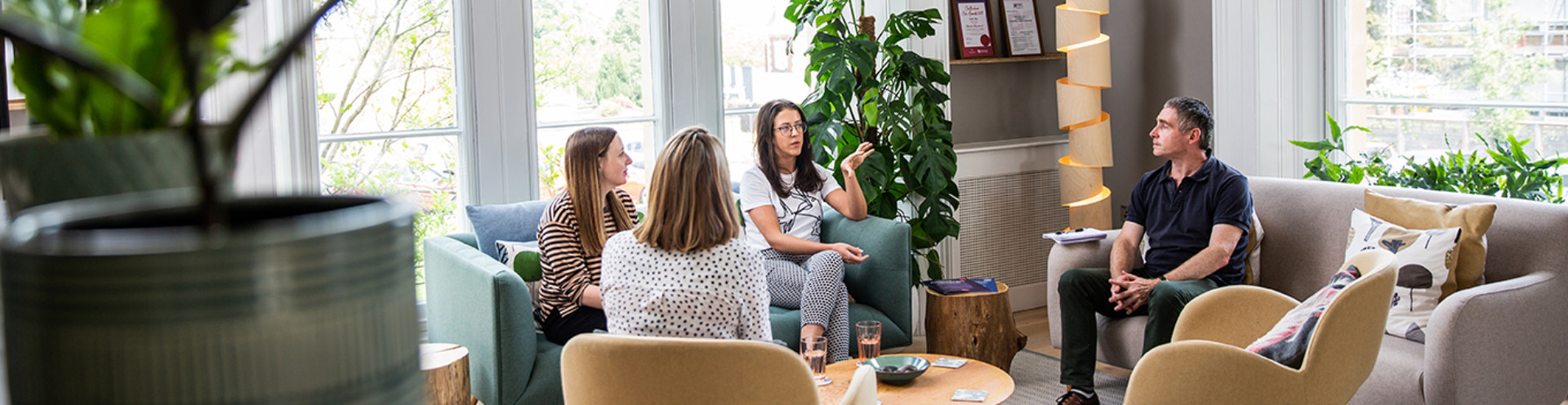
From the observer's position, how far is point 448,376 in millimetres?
3035

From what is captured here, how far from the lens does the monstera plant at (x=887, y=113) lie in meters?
4.23

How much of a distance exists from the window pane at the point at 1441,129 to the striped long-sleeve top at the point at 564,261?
287 centimetres

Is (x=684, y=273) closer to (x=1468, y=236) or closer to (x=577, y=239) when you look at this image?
(x=577, y=239)

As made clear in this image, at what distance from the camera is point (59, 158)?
0.35 meters

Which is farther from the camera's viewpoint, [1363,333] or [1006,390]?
[1006,390]

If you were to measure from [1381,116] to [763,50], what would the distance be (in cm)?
251

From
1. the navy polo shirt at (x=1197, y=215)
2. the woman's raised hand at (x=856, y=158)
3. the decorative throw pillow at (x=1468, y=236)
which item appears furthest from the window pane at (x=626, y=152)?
the decorative throw pillow at (x=1468, y=236)

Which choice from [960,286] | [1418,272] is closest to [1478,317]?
[1418,272]

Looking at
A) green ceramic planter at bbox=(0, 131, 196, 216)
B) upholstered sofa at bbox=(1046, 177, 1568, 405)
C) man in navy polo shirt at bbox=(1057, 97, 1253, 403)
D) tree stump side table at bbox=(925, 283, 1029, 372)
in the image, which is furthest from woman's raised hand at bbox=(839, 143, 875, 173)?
green ceramic planter at bbox=(0, 131, 196, 216)

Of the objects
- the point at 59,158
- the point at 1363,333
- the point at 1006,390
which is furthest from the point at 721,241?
the point at 59,158

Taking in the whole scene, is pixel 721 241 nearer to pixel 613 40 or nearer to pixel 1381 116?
pixel 613 40

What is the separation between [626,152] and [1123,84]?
2.38 meters

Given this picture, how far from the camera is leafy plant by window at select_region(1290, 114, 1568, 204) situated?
3.45 m

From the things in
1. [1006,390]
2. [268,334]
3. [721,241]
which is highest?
[268,334]
